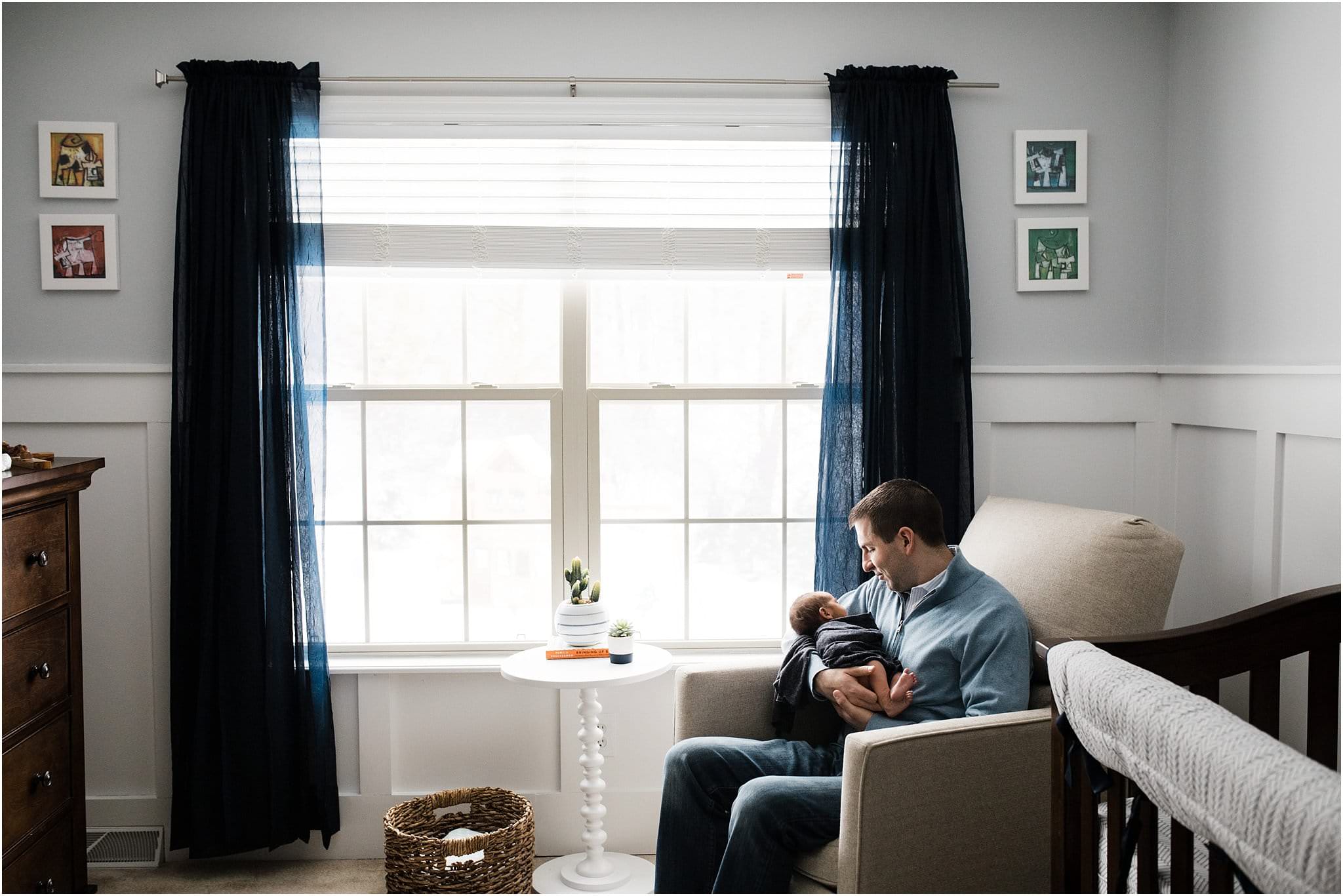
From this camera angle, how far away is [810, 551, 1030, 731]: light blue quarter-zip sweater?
1.86 meters

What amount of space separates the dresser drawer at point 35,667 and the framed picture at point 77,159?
3.88ft

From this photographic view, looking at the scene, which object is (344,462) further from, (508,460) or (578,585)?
(578,585)

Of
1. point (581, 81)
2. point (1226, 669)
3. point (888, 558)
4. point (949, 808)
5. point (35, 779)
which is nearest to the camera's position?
point (1226, 669)

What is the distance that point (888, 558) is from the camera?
2.08 meters

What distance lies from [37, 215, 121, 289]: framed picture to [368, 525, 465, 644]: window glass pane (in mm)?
1033

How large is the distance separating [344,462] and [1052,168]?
225 centimetres

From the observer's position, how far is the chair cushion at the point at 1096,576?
198 cm

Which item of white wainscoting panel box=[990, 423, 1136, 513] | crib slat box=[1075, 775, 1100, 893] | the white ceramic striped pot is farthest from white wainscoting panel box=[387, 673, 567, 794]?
crib slat box=[1075, 775, 1100, 893]

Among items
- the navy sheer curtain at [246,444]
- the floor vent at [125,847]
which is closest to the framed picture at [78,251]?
the navy sheer curtain at [246,444]

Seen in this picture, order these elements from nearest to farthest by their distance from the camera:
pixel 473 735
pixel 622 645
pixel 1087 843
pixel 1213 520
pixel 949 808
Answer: pixel 1087 843, pixel 949 808, pixel 622 645, pixel 1213 520, pixel 473 735

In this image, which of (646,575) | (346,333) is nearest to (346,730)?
(646,575)

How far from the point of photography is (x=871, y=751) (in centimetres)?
169

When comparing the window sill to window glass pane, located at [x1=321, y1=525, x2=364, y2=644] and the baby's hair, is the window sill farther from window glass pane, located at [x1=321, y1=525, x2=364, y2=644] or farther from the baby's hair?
the baby's hair

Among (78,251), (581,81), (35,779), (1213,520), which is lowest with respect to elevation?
(35,779)
